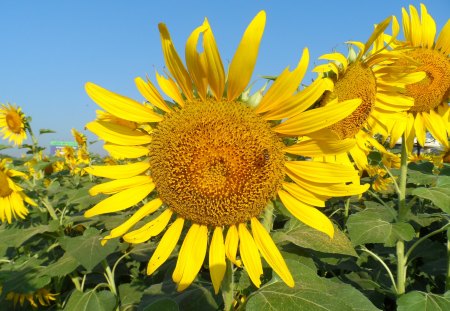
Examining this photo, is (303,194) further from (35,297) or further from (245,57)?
(35,297)

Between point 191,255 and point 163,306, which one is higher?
point 191,255

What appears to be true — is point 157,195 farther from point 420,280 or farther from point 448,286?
point 420,280

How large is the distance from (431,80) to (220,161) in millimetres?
2059

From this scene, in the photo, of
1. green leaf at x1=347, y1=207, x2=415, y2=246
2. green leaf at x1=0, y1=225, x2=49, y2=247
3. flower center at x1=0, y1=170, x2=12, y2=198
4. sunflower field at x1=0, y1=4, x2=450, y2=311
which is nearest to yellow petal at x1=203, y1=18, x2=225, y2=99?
sunflower field at x1=0, y1=4, x2=450, y2=311

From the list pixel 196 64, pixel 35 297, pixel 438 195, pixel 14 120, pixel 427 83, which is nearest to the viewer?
pixel 196 64

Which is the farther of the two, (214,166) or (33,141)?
(33,141)

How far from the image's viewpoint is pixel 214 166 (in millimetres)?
1646

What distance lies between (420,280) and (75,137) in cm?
764

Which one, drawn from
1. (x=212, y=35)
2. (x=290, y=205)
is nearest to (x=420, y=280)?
(x=290, y=205)

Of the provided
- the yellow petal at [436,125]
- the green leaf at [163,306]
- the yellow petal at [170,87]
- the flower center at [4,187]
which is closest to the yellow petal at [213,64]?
the yellow petal at [170,87]

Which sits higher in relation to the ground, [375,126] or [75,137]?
[75,137]

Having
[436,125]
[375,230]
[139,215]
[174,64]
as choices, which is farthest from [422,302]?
[174,64]

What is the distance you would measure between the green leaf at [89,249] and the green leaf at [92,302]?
0.27 m

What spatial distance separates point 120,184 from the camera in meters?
1.80
